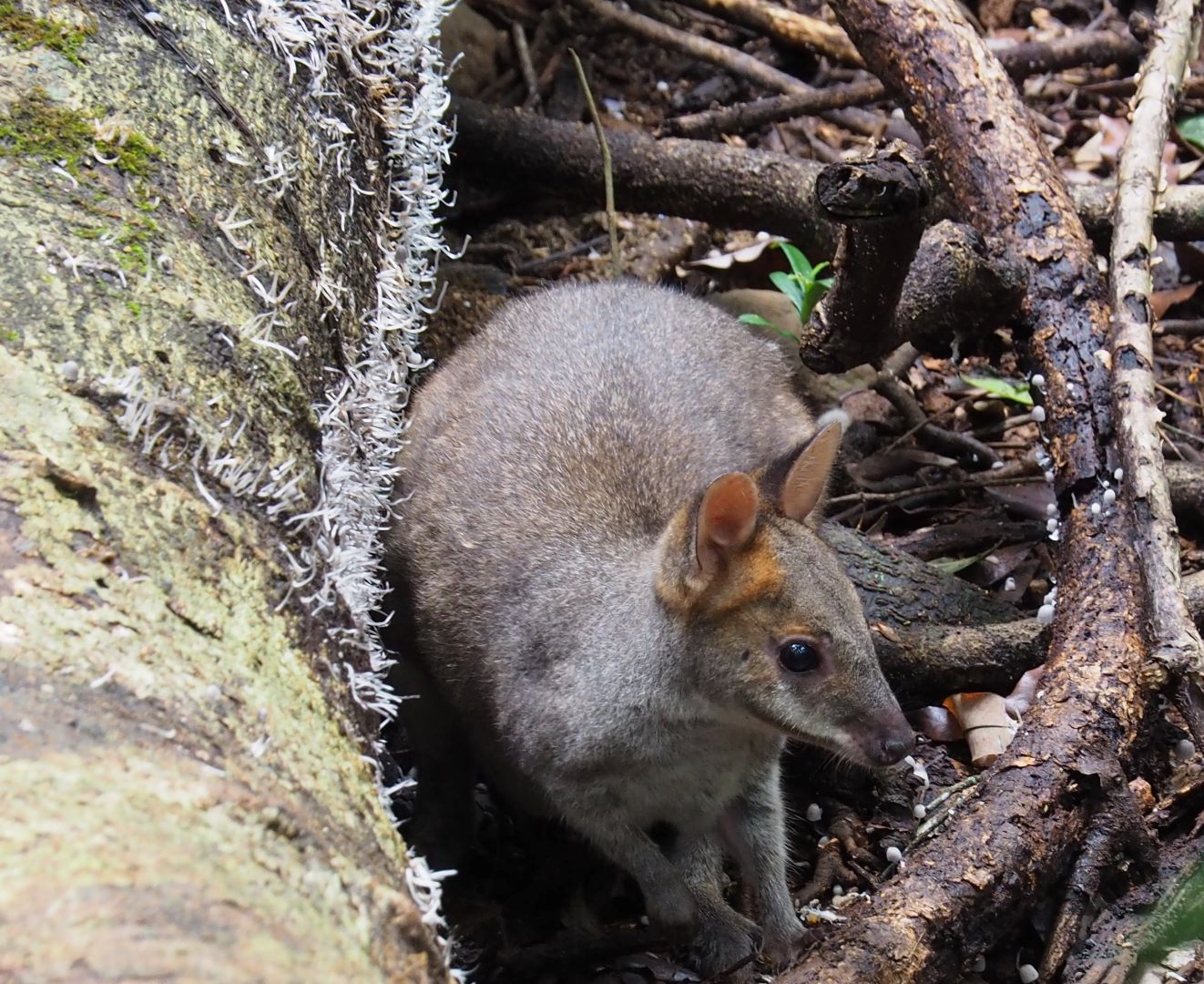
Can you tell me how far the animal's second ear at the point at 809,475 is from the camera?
3.34m

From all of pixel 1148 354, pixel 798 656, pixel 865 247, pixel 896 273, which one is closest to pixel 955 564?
pixel 1148 354

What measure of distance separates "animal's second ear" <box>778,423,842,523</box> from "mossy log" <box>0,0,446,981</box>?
3.86 feet

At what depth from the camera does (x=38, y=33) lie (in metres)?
2.80

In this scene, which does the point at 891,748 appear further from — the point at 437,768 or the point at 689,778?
the point at 437,768

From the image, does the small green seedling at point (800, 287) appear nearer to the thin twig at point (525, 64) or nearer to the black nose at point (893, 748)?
the thin twig at point (525, 64)

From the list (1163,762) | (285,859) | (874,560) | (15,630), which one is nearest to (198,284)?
(15,630)

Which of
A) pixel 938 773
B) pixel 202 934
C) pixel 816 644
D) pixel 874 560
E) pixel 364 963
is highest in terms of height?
pixel 202 934

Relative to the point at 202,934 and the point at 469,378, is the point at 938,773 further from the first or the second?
the point at 202,934

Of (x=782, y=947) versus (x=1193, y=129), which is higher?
(x=1193, y=129)

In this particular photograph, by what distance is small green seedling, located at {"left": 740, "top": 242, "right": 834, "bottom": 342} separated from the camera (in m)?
5.07

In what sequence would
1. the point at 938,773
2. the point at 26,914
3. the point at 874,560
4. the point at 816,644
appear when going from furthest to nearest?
the point at 874,560
the point at 938,773
the point at 816,644
the point at 26,914

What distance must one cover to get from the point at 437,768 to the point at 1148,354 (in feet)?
8.35

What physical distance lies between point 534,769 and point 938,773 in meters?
1.27

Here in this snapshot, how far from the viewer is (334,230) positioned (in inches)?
130
